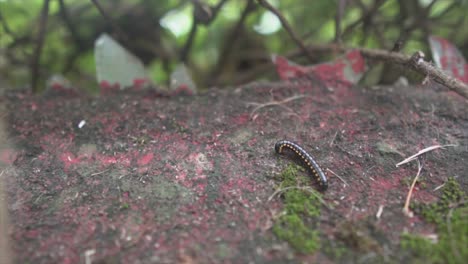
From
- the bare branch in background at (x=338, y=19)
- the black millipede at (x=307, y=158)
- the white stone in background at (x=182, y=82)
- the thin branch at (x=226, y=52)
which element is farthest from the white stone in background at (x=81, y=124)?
the bare branch in background at (x=338, y=19)

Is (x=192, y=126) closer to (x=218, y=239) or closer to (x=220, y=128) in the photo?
(x=220, y=128)

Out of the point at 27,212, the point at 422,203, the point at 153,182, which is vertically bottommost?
the point at 27,212

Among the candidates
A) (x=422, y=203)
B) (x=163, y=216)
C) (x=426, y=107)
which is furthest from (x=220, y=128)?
(x=426, y=107)

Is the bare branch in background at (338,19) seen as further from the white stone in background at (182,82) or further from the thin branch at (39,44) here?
the thin branch at (39,44)

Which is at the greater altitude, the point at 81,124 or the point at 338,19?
the point at 338,19

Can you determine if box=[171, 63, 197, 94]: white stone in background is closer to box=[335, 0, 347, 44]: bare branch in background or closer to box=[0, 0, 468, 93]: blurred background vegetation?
box=[0, 0, 468, 93]: blurred background vegetation

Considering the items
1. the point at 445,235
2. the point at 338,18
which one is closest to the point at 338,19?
the point at 338,18

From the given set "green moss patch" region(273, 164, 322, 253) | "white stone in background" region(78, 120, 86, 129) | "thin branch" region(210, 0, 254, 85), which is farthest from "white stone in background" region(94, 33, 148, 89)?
"green moss patch" region(273, 164, 322, 253)

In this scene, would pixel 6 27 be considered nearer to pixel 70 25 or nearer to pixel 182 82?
pixel 70 25
